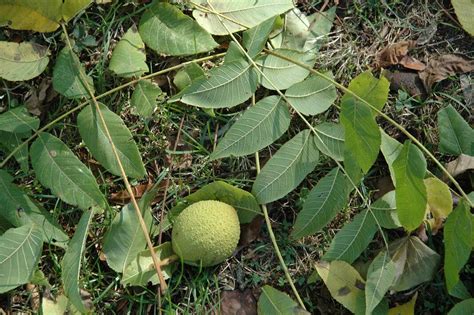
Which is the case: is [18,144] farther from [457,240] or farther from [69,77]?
[457,240]

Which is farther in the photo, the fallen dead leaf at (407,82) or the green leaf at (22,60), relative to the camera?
the fallen dead leaf at (407,82)

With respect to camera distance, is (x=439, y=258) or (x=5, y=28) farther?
(x=5, y=28)

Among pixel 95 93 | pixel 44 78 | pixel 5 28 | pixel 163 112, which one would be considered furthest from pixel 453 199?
pixel 5 28

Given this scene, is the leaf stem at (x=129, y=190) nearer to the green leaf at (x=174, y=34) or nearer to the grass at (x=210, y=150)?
the grass at (x=210, y=150)

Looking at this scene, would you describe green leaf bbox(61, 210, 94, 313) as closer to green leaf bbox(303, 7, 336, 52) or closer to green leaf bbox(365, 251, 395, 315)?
green leaf bbox(365, 251, 395, 315)

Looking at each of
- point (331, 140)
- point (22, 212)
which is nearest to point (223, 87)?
point (331, 140)

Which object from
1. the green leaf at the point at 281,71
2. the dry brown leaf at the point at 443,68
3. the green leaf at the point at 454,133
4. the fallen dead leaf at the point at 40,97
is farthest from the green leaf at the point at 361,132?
the fallen dead leaf at the point at 40,97

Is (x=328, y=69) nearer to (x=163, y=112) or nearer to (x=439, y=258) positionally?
(x=163, y=112)

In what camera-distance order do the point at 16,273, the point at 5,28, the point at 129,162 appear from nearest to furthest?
the point at 16,273 → the point at 129,162 → the point at 5,28
